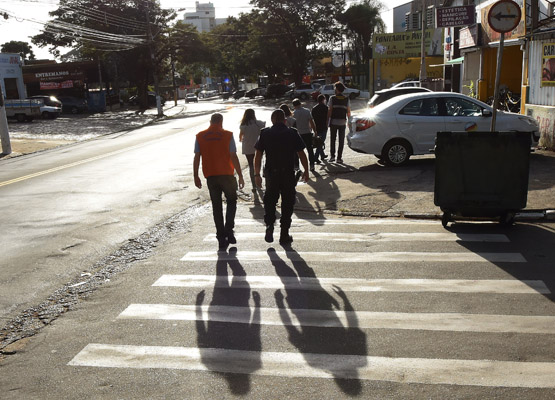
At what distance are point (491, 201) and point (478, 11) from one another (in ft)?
55.5

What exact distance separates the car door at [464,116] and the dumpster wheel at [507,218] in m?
5.15

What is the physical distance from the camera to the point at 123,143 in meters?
25.8

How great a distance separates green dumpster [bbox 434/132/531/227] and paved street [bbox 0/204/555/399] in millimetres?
536

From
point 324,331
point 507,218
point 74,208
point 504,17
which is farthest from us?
point 74,208

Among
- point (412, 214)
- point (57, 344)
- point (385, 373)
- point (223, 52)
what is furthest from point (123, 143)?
point (223, 52)

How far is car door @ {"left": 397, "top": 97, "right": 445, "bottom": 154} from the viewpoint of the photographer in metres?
13.9

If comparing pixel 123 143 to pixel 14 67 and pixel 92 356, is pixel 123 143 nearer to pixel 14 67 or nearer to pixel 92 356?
pixel 92 356

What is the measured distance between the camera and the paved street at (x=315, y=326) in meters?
4.39

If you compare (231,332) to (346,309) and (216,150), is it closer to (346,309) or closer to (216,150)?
(346,309)

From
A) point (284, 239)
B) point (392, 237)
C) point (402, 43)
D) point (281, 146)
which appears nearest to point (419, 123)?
point (392, 237)

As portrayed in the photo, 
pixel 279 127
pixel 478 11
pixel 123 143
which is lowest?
pixel 123 143

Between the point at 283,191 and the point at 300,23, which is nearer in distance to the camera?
the point at 283,191

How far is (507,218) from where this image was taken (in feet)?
28.8

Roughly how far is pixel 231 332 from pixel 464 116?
10119 millimetres
